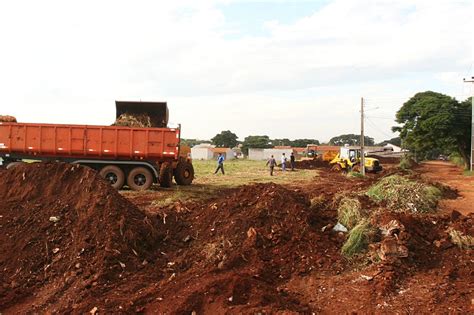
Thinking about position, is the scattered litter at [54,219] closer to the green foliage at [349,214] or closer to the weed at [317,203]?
the weed at [317,203]

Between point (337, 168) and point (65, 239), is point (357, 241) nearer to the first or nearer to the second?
point (65, 239)

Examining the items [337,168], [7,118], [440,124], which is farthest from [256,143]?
[7,118]

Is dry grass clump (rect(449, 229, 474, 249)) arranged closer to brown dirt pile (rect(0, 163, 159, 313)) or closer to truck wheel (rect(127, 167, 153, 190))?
brown dirt pile (rect(0, 163, 159, 313))

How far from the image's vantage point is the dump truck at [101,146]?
15.3m

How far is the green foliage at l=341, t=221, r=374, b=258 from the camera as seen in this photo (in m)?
6.68

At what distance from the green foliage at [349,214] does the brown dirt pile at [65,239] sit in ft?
11.0

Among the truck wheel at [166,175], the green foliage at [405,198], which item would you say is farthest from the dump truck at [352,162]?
the green foliage at [405,198]

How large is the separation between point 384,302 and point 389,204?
482 centimetres

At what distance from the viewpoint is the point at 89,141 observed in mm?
15312

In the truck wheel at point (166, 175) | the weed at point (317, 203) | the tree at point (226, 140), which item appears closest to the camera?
the weed at point (317, 203)

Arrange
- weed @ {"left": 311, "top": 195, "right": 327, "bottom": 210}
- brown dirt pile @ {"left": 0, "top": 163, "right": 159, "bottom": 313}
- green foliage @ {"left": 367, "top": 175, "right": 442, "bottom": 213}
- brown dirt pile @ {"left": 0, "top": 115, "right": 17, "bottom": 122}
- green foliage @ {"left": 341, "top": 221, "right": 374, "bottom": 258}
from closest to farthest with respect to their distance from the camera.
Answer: brown dirt pile @ {"left": 0, "top": 163, "right": 159, "bottom": 313}
green foliage @ {"left": 341, "top": 221, "right": 374, "bottom": 258}
weed @ {"left": 311, "top": 195, "right": 327, "bottom": 210}
green foliage @ {"left": 367, "top": 175, "right": 442, "bottom": 213}
brown dirt pile @ {"left": 0, "top": 115, "right": 17, "bottom": 122}

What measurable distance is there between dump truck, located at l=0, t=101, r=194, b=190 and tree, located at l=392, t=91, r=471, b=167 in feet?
83.1

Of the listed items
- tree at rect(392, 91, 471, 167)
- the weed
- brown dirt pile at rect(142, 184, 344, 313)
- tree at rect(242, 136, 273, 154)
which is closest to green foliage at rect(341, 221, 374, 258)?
brown dirt pile at rect(142, 184, 344, 313)

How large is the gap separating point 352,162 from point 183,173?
17216mm
